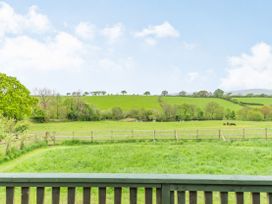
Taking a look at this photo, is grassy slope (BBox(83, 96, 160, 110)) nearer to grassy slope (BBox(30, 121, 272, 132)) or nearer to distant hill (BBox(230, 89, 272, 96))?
grassy slope (BBox(30, 121, 272, 132))

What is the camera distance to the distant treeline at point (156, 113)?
18.7 m

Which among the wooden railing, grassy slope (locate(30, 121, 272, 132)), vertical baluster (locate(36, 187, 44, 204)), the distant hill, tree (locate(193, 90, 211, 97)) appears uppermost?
the distant hill

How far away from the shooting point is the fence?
17391mm

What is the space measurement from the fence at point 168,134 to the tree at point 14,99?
150cm

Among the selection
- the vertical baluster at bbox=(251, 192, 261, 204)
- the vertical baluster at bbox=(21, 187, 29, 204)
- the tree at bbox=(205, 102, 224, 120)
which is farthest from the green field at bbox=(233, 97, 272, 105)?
the vertical baluster at bbox=(21, 187, 29, 204)

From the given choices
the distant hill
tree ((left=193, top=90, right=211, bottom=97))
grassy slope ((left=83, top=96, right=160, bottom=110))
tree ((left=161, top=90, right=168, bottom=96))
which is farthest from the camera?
tree ((left=161, top=90, right=168, bottom=96))

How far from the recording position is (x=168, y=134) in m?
18.2

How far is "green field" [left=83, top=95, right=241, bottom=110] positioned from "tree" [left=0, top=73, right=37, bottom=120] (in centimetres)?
427

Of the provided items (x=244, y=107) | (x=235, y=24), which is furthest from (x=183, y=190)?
(x=244, y=107)

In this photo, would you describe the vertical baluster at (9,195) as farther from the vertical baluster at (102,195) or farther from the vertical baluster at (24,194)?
the vertical baluster at (102,195)

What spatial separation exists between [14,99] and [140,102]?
27.1 ft

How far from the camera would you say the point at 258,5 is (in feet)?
44.5

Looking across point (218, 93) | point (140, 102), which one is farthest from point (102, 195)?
point (218, 93)

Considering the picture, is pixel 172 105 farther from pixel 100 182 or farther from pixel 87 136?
pixel 100 182
